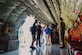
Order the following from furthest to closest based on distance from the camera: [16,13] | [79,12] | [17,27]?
[17,27] → [79,12] → [16,13]

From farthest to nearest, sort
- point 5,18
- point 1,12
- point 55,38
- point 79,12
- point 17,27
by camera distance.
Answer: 1. point 55,38
2. point 17,27
3. point 79,12
4. point 5,18
5. point 1,12

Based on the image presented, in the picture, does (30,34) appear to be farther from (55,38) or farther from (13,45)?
(55,38)

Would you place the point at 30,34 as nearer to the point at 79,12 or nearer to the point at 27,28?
the point at 27,28

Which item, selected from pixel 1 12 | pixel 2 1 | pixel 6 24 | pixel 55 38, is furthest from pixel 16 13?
pixel 55 38

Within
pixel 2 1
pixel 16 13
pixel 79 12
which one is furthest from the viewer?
pixel 79 12

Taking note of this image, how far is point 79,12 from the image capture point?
14.7 meters

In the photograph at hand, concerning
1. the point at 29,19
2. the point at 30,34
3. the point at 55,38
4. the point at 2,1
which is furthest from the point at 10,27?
the point at 55,38

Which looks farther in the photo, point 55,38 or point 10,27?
point 55,38

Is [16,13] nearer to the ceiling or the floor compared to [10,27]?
nearer to the ceiling

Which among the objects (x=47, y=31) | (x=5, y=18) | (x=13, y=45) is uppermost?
(x=5, y=18)

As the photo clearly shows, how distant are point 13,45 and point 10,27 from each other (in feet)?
4.38

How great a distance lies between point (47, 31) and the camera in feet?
44.9

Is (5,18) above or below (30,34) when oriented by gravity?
above

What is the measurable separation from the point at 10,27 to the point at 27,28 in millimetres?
2248
